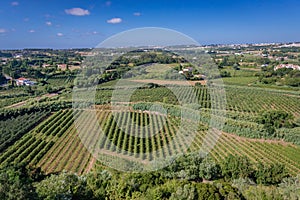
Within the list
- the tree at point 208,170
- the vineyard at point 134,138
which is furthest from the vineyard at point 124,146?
the tree at point 208,170

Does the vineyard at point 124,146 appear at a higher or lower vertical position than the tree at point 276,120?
lower

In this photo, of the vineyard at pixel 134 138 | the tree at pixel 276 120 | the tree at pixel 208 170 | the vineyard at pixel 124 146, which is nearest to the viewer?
the tree at pixel 208 170

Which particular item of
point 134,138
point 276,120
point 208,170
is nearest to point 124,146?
point 134,138

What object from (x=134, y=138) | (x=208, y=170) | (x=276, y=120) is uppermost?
(x=208, y=170)

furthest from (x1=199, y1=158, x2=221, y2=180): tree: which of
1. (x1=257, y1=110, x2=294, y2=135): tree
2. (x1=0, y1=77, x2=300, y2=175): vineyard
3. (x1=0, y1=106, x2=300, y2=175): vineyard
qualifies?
(x1=257, y1=110, x2=294, y2=135): tree

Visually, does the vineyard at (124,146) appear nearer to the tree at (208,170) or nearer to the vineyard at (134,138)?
the vineyard at (134,138)

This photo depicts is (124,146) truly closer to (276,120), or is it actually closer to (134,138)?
(134,138)

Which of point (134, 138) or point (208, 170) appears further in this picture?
point (134, 138)

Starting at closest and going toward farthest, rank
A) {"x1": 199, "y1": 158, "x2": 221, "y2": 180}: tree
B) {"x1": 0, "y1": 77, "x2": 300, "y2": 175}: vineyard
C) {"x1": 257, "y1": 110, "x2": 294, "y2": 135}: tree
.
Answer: {"x1": 199, "y1": 158, "x2": 221, "y2": 180}: tree → {"x1": 0, "y1": 77, "x2": 300, "y2": 175}: vineyard → {"x1": 257, "y1": 110, "x2": 294, "y2": 135}: tree

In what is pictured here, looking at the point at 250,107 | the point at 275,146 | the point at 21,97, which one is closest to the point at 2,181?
the point at 275,146

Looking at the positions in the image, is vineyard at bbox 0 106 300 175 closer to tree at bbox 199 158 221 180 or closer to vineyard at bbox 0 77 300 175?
vineyard at bbox 0 77 300 175

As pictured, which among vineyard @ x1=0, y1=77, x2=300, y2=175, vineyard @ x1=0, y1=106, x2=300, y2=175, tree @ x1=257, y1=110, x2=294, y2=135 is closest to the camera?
vineyard @ x1=0, y1=106, x2=300, y2=175

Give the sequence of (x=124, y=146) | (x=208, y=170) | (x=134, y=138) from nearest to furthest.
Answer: (x=208, y=170) → (x=124, y=146) → (x=134, y=138)
